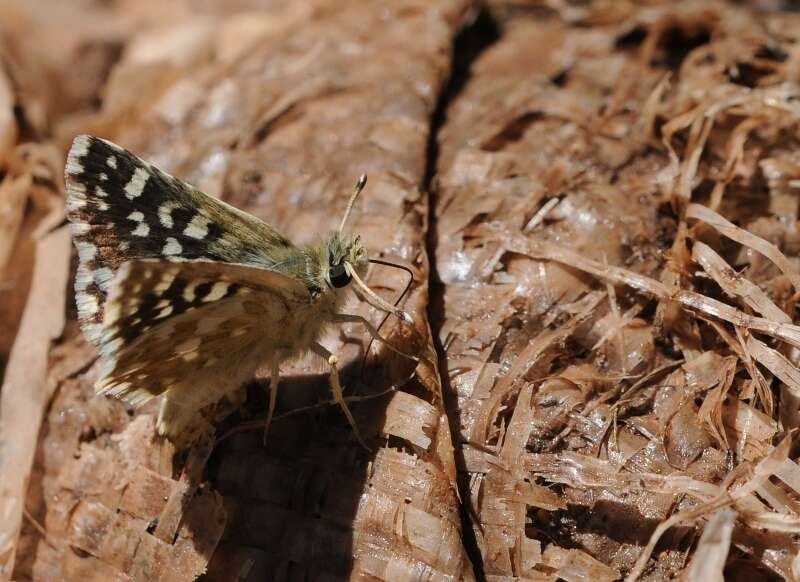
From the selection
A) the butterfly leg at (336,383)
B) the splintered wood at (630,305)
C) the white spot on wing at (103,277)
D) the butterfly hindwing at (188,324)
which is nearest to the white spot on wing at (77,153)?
the white spot on wing at (103,277)

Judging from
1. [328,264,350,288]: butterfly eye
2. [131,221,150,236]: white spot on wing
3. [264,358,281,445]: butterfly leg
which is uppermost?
[328,264,350,288]: butterfly eye

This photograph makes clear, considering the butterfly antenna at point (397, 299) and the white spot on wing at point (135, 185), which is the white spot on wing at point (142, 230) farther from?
the butterfly antenna at point (397, 299)

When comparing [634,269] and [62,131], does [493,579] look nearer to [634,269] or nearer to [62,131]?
[634,269]

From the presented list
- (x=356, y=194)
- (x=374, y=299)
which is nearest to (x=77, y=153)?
(x=356, y=194)

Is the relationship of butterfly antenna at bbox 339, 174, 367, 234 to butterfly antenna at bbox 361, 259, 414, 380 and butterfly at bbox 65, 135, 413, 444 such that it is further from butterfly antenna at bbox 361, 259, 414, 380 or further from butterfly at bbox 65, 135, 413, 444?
butterfly antenna at bbox 361, 259, 414, 380

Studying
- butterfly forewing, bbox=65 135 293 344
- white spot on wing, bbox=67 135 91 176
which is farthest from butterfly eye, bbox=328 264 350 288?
white spot on wing, bbox=67 135 91 176

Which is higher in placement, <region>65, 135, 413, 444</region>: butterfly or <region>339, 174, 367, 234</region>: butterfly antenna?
<region>339, 174, 367, 234</region>: butterfly antenna

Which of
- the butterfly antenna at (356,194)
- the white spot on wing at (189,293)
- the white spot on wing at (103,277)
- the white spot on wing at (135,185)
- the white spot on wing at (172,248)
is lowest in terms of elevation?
the white spot on wing at (103,277)

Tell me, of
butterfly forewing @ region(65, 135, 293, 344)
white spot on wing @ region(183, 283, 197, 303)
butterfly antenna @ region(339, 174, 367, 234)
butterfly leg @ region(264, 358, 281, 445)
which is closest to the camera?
white spot on wing @ region(183, 283, 197, 303)
